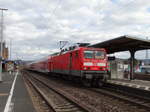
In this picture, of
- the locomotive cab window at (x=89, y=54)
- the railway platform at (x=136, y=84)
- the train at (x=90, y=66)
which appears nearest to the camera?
the railway platform at (x=136, y=84)

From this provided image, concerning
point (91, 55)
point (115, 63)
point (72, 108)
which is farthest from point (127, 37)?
point (115, 63)

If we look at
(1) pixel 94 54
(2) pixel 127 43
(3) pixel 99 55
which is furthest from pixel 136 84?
(1) pixel 94 54

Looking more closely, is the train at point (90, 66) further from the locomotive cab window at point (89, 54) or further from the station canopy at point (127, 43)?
the station canopy at point (127, 43)

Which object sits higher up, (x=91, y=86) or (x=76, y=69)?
(x=76, y=69)

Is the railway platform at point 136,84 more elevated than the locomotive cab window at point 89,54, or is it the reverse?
the locomotive cab window at point 89,54

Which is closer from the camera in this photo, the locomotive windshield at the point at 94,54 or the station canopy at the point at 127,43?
the station canopy at the point at 127,43

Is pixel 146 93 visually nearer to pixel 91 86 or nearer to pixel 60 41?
pixel 91 86

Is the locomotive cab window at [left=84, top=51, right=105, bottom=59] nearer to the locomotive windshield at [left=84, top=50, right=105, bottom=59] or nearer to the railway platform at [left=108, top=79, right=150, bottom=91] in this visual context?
the locomotive windshield at [left=84, top=50, right=105, bottom=59]

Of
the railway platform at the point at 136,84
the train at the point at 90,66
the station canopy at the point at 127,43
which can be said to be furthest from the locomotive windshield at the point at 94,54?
the railway platform at the point at 136,84

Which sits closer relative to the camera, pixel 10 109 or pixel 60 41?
pixel 10 109

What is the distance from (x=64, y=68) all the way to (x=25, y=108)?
1219 cm

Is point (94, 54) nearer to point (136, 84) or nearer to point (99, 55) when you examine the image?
point (99, 55)

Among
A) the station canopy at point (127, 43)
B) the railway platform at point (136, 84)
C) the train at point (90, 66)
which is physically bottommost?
the railway platform at point (136, 84)

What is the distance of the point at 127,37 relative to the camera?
14.4 meters
